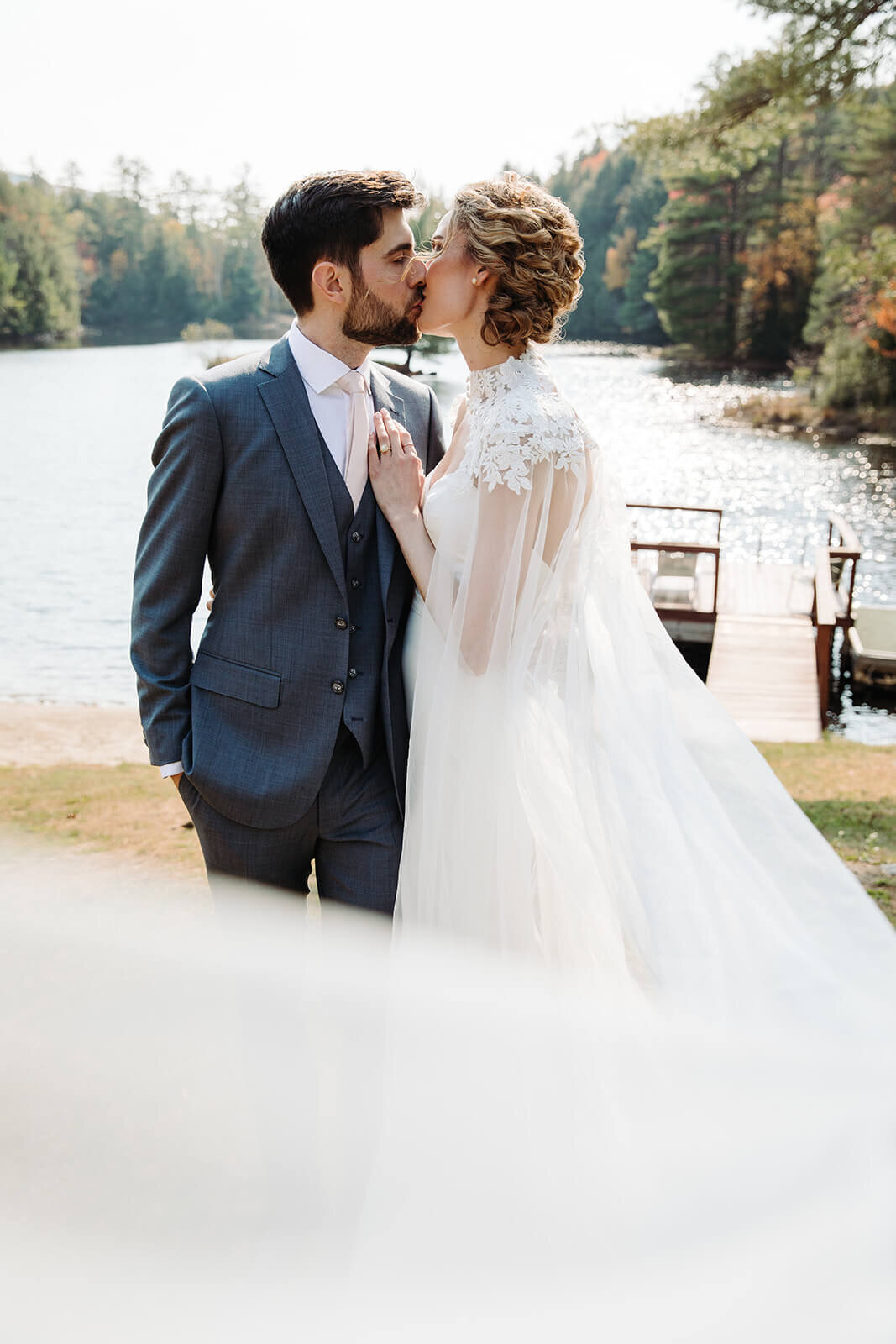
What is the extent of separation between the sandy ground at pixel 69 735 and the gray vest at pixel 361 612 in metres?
6.79

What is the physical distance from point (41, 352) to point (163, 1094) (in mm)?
55408

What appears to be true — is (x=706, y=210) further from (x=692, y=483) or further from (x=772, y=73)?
(x=772, y=73)

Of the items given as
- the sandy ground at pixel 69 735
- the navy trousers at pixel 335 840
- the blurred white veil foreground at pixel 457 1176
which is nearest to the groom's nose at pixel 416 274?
the navy trousers at pixel 335 840

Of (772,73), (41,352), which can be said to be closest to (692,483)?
(772,73)

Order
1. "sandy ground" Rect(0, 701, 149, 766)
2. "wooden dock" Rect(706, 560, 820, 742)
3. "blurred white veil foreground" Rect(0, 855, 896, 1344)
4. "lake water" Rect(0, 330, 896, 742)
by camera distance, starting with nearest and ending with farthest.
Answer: "blurred white veil foreground" Rect(0, 855, 896, 1344) → "sandy ground" Rect(0, 701, 149, 766) → "wooden dock" Rect(706, 560, 820, 742) → "lake water" Rect(0, 330, 896, 742)

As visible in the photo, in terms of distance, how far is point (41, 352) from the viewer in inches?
2084

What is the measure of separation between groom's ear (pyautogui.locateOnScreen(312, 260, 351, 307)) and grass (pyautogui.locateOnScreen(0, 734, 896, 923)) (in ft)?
10.9

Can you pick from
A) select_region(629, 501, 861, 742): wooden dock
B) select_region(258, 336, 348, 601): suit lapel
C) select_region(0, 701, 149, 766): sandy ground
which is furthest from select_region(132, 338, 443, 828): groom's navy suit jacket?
select_region(629, 501, 861, 742): wooden dock

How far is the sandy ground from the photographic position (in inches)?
385

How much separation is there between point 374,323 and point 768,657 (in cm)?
1139

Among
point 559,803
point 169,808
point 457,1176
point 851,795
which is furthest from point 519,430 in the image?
point 851,795

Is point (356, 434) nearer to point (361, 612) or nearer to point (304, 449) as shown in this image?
point (304, 449)

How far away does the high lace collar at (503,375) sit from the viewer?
2.71 meters

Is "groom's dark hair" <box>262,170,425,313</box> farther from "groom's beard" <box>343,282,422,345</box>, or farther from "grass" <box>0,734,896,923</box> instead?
"grass" <box>0,734,896,923</box>
